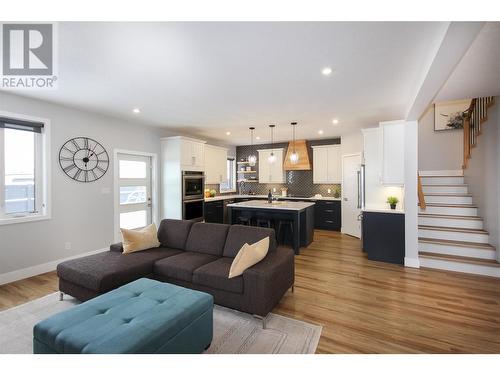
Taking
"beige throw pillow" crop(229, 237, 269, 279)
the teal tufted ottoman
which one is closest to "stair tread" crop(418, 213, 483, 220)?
"beige throw pillow" crop(229, 237, 269, 279)

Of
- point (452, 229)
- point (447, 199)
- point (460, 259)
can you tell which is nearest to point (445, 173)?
point (447, 199)

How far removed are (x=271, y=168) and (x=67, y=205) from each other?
5.43 meters

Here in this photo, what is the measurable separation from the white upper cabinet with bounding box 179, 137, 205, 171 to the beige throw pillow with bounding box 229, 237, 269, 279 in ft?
11.3

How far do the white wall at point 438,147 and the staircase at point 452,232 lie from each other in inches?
14.0

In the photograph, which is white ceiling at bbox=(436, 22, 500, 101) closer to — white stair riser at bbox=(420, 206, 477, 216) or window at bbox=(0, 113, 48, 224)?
white stair riser at bbox=(420, 206, 477, 216)

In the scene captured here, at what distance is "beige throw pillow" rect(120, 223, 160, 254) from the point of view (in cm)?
320

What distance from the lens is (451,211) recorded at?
4574 mm

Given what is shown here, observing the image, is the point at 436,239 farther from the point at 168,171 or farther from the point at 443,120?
the point at 168,171

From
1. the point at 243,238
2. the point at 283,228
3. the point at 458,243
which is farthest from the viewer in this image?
the point at 283,228

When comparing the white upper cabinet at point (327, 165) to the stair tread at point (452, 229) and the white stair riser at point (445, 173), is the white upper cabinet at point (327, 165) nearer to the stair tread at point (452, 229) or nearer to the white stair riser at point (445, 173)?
the white stair riser at point (445, 173)

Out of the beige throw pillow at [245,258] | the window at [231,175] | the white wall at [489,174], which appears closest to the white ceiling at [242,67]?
the white wall at [489,174]

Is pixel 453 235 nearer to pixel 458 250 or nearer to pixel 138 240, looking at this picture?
pixel 458 250
